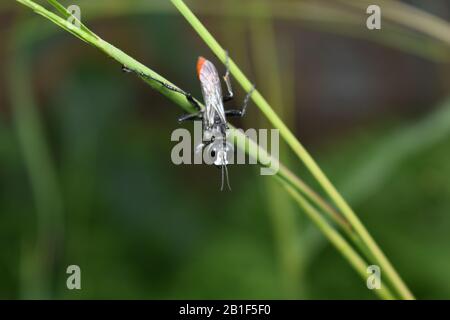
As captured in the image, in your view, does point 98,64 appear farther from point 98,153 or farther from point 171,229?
point 171,229

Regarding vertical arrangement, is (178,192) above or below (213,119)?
above

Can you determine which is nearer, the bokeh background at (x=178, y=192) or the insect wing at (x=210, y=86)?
the insect wing at (x=210, y=86)

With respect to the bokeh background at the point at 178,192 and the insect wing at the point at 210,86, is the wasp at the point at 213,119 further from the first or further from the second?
the bokeh background at the point at 178,192

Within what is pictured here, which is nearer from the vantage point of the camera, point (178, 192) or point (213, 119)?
point (213, 119)

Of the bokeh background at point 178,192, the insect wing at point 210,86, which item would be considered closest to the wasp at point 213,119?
the insect wing at point 210,86

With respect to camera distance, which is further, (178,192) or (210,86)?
(178,192)

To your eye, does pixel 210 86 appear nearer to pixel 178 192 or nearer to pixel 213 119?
pixel 213 119

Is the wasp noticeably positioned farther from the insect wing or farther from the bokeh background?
the bokeh background

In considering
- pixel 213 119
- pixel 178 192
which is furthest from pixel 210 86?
pixel 178 192

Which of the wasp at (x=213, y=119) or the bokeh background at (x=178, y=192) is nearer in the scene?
the wasp at (x=213, y=119)

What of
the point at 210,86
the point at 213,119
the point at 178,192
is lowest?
the point at 213,119
